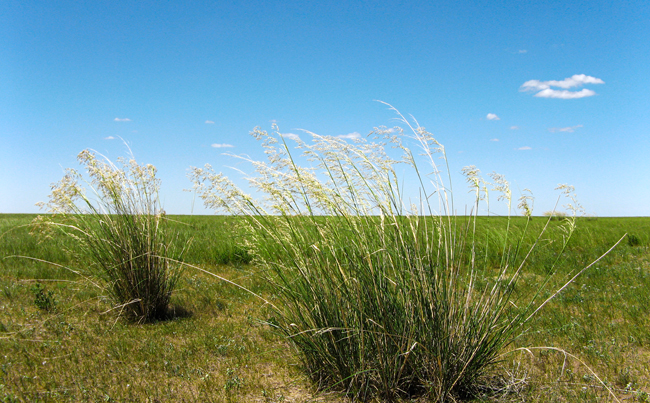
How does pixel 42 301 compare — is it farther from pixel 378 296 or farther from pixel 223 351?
pixel 378 296

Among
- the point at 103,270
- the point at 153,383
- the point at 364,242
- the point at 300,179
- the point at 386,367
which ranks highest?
the point at 300,179

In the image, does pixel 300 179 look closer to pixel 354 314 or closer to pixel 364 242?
pixel 364 242

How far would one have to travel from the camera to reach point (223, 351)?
4234mm

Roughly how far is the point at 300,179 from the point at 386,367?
4.65ft

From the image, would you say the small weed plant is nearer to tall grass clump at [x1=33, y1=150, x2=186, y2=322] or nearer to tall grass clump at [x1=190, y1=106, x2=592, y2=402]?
tall grass clump at [x1=33, y1=150, x2=186, y2=322]

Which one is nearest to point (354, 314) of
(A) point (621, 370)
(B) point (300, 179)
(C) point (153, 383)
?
(B) point (300, 179)

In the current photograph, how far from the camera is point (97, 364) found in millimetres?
4016

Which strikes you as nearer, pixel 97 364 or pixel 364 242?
pixel 364 242

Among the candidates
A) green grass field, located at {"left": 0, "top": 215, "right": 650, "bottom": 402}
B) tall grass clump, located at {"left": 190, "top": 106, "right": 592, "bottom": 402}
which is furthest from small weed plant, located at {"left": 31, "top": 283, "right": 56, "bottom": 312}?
tall grass clump, located at {"left": 190, "top": 106, "right": 592, "bottom": 402}

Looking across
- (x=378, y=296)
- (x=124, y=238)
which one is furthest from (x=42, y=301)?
(x=378, y=296)

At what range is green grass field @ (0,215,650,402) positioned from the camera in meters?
3.37

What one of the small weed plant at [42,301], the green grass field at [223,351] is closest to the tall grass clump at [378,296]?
the green grass field at [223,351]

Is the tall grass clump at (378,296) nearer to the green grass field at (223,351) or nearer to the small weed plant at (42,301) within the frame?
the green grass field at (223,351)

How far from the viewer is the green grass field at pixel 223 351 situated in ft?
11.1
